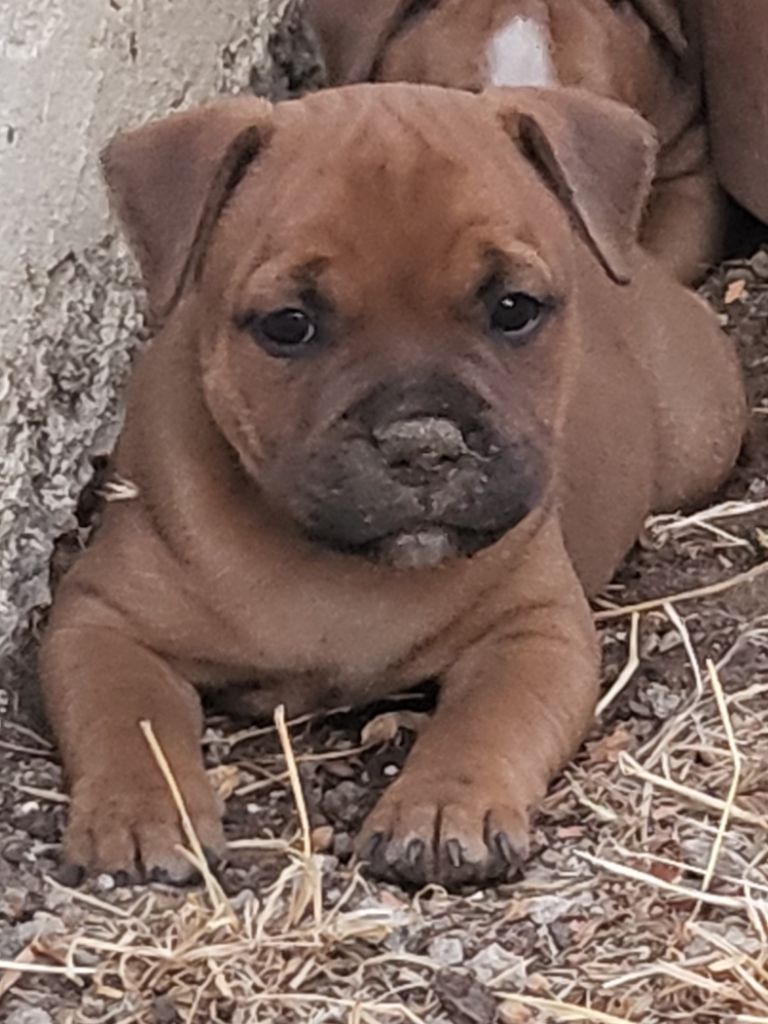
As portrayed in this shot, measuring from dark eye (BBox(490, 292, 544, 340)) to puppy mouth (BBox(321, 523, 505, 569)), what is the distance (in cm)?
24

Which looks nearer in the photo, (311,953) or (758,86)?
(311,953)

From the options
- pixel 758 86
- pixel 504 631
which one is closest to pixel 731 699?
pixel 504 631

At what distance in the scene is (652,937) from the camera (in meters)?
2.47

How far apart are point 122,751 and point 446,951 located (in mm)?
458

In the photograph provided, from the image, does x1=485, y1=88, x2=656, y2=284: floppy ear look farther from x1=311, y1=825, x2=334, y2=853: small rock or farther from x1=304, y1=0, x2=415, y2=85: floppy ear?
x1=304, y1=0, x2=415, y2=85: floppy ear

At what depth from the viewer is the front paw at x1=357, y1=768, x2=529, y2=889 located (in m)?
2.51

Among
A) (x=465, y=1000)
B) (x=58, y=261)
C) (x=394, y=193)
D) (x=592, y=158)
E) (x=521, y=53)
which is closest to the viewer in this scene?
(x=465, y=1000)

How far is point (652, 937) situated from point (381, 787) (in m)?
0.44

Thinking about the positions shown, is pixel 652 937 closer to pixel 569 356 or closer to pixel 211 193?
pixel 569 356

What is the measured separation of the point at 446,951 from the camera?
243 centimetres

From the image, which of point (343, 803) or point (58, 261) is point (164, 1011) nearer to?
point (343, 803)

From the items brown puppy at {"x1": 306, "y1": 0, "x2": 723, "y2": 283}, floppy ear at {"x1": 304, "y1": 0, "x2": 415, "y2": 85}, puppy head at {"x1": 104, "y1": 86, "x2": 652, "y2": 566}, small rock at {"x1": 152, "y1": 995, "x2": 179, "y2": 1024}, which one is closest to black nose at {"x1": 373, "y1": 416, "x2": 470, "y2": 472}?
puppy head at {"x1": 104, "y1": 86, "x2": 652, "y2": 566}

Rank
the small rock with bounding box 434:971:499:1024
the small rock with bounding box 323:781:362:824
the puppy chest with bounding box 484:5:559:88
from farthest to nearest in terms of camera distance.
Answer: the puppy chest with bounding box 484:5:559:88 < the small rock with bounding box 323:781:362:824 < the small rock with bounding box 434:971:499:1024

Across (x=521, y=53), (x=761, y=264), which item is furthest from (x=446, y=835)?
(x=761, y=264)
